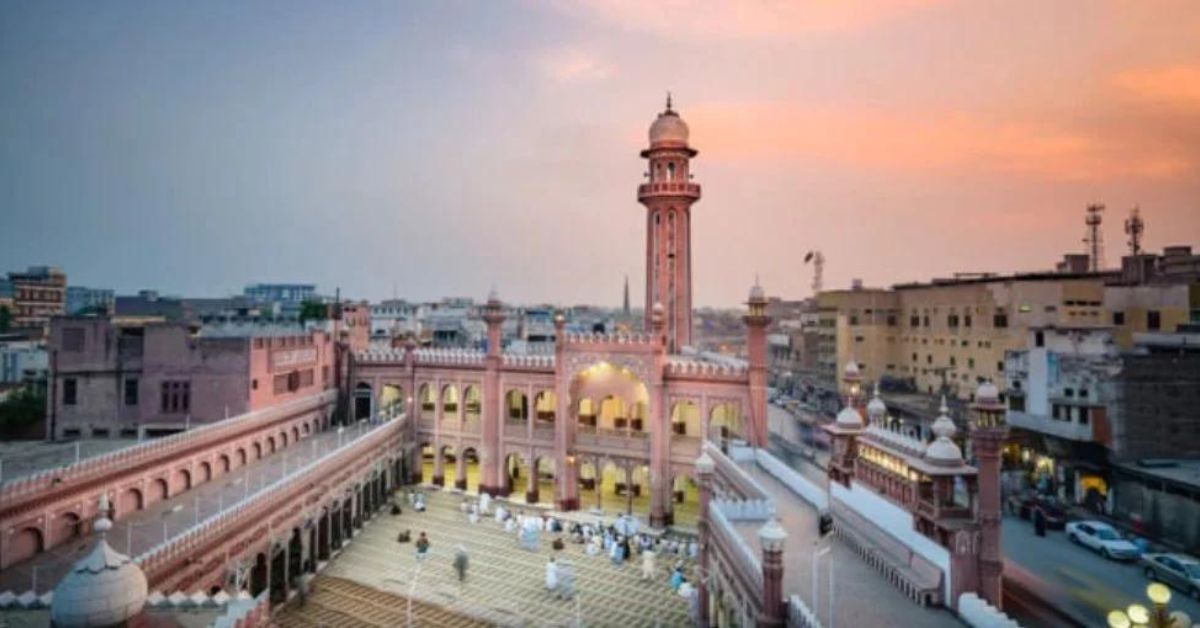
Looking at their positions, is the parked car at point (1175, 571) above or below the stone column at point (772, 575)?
below

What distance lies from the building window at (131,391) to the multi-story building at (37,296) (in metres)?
61.3

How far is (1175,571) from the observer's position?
Result: 23922 mm

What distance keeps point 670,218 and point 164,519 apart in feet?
90.8

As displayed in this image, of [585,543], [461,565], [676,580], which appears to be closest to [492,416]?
[585,543]

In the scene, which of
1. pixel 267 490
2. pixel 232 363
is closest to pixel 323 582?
pixel 267 490

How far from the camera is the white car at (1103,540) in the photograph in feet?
87.4

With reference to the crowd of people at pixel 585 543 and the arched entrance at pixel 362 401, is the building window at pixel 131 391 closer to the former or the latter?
the crowd of people at pixel 585 543

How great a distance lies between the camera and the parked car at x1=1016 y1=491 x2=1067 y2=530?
30734 mm

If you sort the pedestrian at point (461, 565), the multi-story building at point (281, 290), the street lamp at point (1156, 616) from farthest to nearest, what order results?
1. the multi-story building at point (281, 290)
2. the pedestrian at point (461, 565)
3. the street lamp at point (1156, 616)

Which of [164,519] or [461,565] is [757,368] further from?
[164,519]

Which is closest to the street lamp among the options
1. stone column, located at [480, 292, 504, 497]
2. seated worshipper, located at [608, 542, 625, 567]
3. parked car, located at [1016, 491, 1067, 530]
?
seated worshipper, located at [608, 542, 625, 567]

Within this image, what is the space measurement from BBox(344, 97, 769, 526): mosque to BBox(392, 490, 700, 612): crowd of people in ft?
6.24

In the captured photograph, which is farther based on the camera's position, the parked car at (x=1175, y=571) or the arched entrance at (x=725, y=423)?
the arched entrance at (x=725, y=423)

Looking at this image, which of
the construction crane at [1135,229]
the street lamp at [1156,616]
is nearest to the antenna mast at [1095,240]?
the construction crane at [1135,229]
